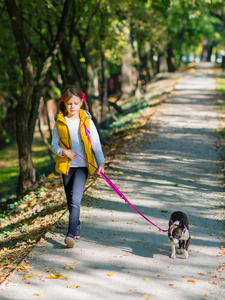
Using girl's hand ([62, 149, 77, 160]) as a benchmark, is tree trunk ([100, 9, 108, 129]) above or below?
above

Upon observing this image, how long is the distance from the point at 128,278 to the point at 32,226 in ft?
8.44

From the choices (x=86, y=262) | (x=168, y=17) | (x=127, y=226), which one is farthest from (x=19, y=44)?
(x=168, y=17)

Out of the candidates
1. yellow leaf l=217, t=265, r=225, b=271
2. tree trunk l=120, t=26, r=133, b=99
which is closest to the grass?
tree trunk l=120, t=26, r=133, b=99

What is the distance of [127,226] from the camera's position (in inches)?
250

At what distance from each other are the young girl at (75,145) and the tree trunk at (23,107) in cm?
513

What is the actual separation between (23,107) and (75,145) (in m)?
5.29

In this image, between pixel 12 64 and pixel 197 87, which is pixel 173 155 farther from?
pixel 197 87

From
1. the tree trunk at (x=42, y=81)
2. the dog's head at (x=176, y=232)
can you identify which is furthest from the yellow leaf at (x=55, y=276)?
the tree trunk at (x=42, y=81)

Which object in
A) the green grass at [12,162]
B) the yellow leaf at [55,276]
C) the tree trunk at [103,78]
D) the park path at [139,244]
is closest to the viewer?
the park path at [139,244]

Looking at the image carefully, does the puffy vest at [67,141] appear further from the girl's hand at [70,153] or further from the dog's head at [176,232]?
the dog's head at [176,232]

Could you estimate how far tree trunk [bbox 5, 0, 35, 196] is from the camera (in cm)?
1019

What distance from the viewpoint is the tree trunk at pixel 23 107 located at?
1019 centimetres

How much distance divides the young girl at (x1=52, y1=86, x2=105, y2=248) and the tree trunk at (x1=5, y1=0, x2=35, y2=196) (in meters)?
5.13

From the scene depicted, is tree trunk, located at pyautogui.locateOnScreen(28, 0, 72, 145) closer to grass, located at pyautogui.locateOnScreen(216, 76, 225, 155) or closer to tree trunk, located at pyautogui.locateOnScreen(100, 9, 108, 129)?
tree trunk, located at pyautogui.locateOnScreen(100, 9, 108, 129)
